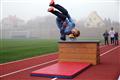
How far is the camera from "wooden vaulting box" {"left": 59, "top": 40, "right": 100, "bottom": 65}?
962 centimetres

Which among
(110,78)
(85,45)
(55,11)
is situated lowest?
(110,78)

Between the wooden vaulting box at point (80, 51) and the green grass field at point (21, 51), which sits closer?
the wooden vaulting box at point (80, 51)

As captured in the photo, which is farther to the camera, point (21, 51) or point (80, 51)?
point (21, 51)

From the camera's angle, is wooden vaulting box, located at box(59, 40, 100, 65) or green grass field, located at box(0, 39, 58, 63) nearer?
wooden vaulting box, located at box(59, 40, 100, 65)

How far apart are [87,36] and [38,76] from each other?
52.2ft

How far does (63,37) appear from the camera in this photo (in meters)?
10.7

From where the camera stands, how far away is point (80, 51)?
32.2 feet

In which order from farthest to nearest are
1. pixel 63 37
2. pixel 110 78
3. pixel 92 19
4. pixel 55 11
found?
pixel 92 19 < pixel 63 37 < pixel 55 11 < pixel 110 78

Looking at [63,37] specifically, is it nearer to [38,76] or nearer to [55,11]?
[55,11]

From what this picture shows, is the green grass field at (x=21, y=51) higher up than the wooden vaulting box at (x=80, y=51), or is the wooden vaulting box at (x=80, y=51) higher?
the wooden vaulting box at (x=80, y=51)

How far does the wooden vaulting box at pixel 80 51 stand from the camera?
379 inches

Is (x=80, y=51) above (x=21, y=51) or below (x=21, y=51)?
above

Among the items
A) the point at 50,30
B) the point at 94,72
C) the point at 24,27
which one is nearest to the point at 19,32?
the point at 24,27

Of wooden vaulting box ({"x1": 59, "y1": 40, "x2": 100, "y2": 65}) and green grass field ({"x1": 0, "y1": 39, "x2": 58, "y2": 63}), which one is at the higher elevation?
wooden vaulting box ({"x1": 59, "y1": 40, "x2": 100, "y2": 65})
